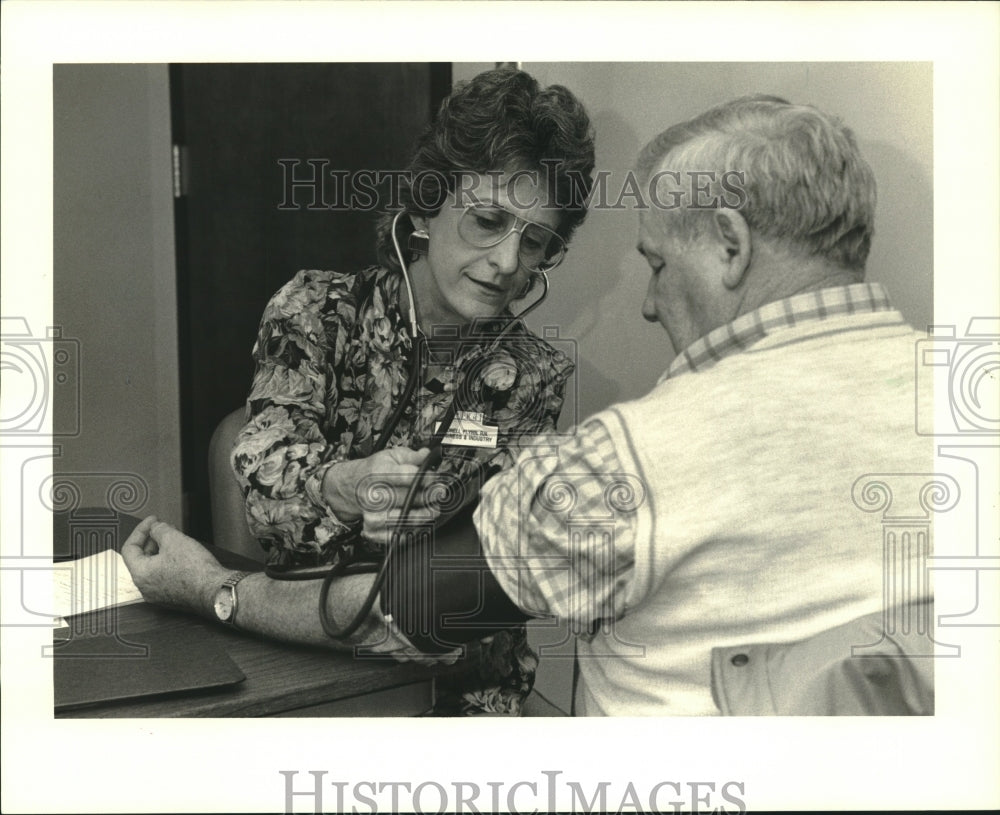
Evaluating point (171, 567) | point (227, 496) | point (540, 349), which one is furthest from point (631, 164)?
point (171, 567)

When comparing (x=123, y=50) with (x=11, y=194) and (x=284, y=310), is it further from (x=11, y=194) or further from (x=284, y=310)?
(x=284, y=310)

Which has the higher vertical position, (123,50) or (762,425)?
(123,50)

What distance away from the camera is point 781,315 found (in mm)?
1309

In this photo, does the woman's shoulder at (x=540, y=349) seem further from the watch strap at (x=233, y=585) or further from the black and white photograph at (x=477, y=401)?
the watch strap at (x=233, y=585)

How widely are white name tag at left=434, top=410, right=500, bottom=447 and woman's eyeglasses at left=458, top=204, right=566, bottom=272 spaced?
0.71ft

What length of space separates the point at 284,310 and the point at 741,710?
830 millimetres

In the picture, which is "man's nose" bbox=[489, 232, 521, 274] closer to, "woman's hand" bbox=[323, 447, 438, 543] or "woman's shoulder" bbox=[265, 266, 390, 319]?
"woman's shoulder" bbox=[265, 266, 390, 319]

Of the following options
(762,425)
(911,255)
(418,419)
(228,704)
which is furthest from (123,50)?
(911,255)

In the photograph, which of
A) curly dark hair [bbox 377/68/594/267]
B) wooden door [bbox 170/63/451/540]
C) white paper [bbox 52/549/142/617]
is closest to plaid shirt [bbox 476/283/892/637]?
curly dark hair [bbox 377/68/594/267]

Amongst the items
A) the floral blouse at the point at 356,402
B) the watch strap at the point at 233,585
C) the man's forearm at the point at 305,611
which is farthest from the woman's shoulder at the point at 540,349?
the watch strap at the point at 233,585

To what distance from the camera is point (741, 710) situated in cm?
144

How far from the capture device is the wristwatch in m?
1.39

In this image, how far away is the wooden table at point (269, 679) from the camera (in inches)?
50.6

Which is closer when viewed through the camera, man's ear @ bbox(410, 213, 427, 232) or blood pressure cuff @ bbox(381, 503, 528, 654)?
blood pressure cuff @ bbox(381, 503, 528, 654)
